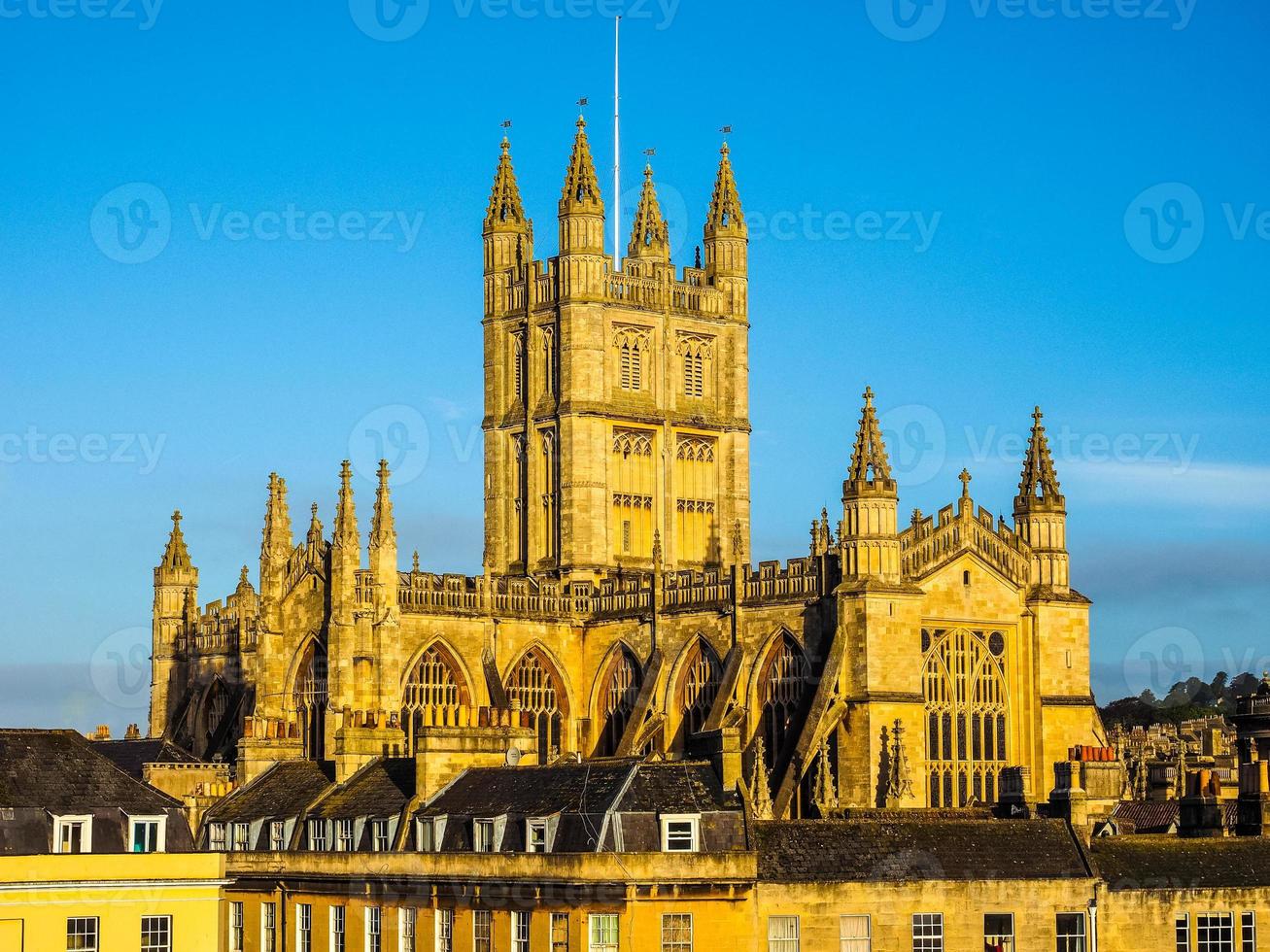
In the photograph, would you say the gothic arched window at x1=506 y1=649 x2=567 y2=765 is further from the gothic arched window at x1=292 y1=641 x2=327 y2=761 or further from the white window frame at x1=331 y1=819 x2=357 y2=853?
the white window frame at x1=331 y1=819 x2=357 y2=853

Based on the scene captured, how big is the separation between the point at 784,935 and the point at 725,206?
61.1 meters

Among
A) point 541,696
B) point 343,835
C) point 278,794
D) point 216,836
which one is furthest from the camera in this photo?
point 541,696

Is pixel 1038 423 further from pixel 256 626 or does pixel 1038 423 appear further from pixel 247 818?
pixel 247 818

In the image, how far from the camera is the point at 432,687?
335ft

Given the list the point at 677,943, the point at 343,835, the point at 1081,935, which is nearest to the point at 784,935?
the point at 677,943

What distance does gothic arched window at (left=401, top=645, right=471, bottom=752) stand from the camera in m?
101

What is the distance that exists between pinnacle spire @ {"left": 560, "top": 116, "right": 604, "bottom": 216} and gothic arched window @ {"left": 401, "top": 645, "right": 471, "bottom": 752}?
64.5 ft

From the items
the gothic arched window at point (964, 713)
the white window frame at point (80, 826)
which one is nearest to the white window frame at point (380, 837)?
the white window frame at point (80, 826)

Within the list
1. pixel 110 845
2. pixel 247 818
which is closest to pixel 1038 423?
pixel 247 818

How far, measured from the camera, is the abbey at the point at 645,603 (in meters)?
93.9

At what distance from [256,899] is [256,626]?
36800 millimetres

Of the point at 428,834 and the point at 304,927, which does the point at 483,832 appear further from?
the point at 304,927

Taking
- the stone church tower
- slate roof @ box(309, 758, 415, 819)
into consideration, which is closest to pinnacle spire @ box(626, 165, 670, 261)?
the stone church tower

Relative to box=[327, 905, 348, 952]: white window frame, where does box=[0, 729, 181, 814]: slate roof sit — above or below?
above
